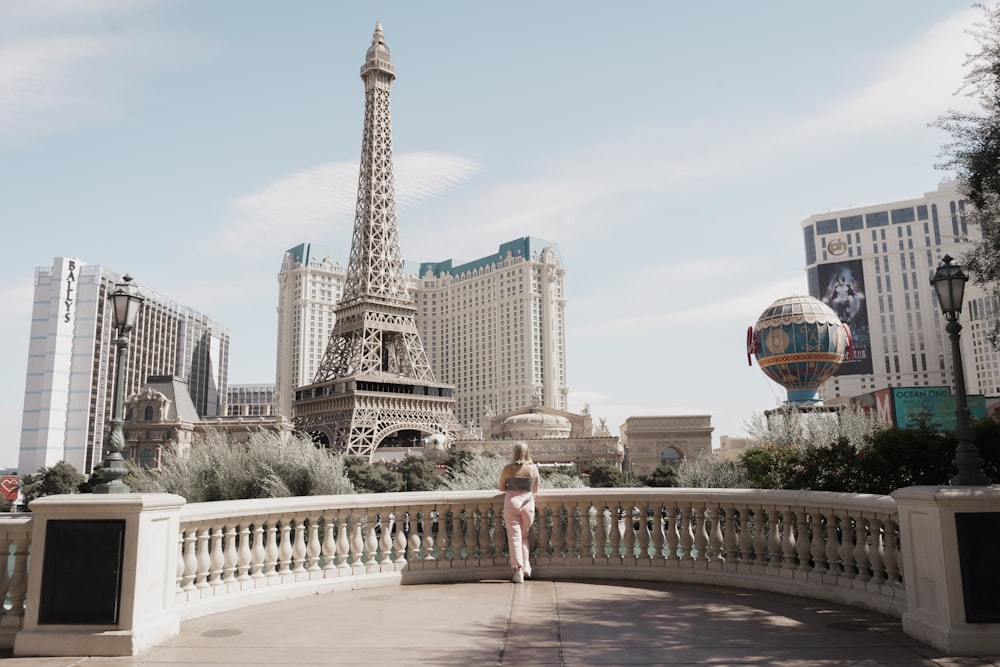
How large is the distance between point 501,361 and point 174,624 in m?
164

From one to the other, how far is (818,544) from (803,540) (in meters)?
0.21

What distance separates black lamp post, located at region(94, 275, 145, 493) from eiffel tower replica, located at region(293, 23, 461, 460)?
223 feet

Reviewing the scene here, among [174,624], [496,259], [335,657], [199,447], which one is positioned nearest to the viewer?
[335,657]

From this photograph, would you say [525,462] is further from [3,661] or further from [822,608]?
[3,661]

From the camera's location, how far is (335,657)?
21.7ft

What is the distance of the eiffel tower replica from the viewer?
78.8 m

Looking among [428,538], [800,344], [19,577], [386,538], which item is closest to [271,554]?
[386,538]

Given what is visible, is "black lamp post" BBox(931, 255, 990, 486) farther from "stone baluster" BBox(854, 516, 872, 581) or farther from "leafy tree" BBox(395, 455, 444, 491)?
"leafy tree" BBox(395, 455, 444, 491)

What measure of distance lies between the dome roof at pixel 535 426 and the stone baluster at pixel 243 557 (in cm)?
9410

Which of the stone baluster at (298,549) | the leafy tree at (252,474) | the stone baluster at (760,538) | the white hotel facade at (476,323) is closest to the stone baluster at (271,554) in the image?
the stone baluster at (298,549)

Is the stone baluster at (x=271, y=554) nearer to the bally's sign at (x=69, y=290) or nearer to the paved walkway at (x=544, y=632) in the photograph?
the paved walkway at (x=544, y=632)

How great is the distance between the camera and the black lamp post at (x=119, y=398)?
7.93 meters

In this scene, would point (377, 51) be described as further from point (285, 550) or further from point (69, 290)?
point (285, 550)

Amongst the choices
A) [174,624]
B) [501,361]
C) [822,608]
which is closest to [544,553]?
[822,608]
